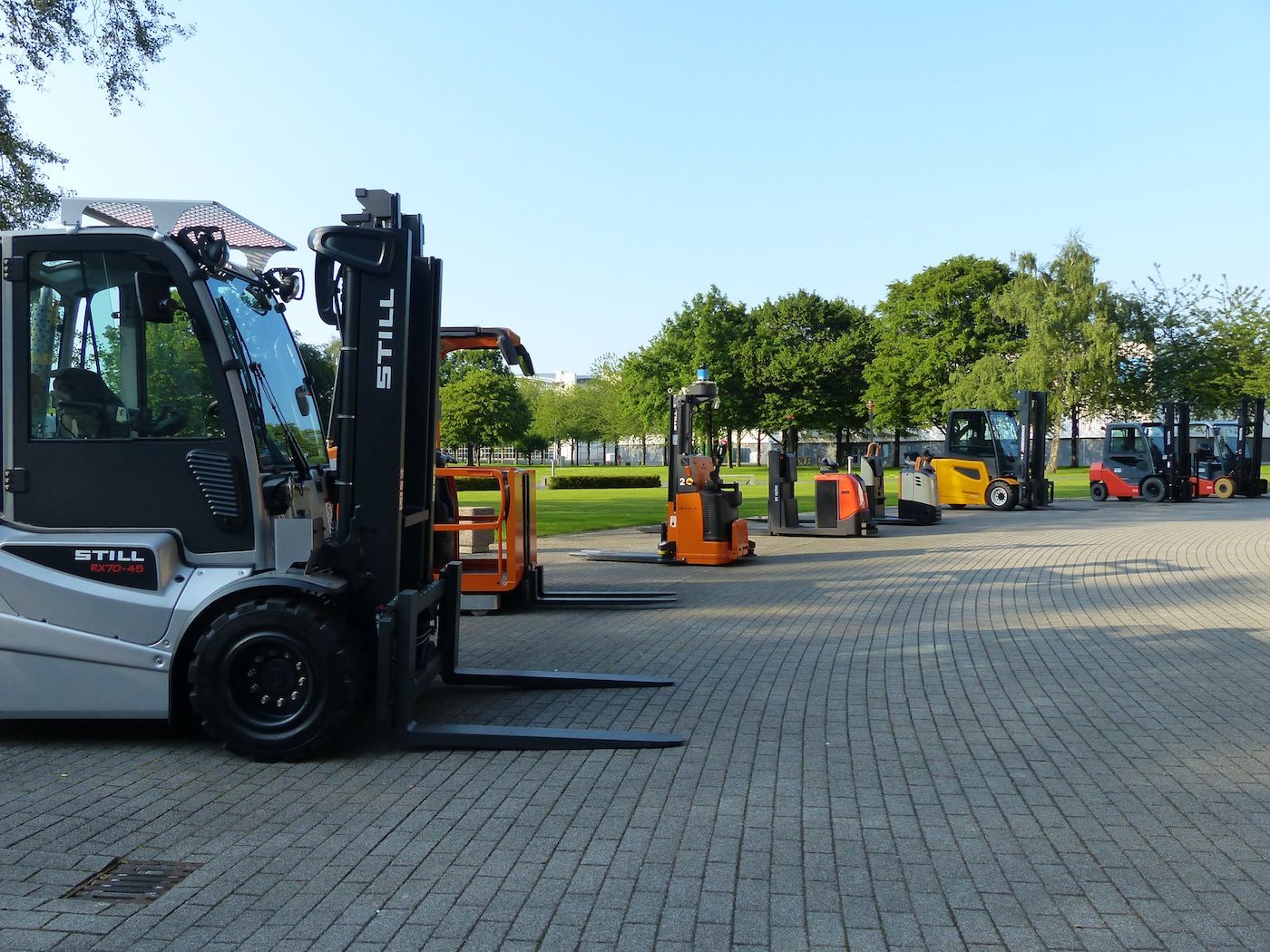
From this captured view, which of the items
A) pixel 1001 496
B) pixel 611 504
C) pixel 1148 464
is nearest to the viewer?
pixel 1001 496

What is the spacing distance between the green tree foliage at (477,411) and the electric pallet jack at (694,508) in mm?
42825

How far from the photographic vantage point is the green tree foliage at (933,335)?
211 feet

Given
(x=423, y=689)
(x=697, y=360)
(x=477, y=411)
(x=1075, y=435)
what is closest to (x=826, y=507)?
(x=423, y=689)

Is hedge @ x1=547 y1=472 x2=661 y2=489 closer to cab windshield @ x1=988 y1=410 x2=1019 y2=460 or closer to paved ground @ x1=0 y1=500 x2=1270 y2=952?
cab windshield @ x1=988 y1=410 x2=1019 y2=460

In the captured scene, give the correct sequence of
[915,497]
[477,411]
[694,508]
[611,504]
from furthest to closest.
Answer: [477,411] < [611,504] < [915,497] < [694,508]

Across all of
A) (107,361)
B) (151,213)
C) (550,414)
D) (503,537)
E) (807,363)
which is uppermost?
(807,363)

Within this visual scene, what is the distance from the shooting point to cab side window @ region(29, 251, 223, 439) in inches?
216

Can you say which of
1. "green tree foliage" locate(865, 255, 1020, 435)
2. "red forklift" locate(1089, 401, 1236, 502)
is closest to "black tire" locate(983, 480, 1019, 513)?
"red forklift" locate(1089, 401, 1236, 502)

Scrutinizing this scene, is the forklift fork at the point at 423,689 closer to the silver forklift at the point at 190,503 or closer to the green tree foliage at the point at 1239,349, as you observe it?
the silver forklift at the point at 190,503

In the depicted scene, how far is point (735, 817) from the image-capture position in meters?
4.61

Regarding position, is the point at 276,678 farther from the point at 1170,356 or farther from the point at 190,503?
the point at 1170,356

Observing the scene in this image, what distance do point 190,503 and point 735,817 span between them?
3.21m

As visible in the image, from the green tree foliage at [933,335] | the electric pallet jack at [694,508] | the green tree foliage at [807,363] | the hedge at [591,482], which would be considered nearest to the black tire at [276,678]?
the electric pallet jack at [694,508]

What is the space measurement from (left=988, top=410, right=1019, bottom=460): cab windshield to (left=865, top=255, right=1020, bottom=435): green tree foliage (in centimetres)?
3363
